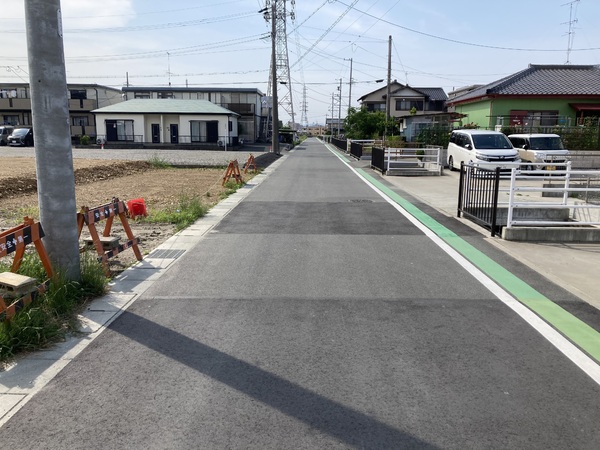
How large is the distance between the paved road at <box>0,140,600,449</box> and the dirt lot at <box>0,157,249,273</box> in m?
2.41

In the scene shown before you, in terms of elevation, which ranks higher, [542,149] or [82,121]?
[82,121]

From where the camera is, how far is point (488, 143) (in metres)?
23.4

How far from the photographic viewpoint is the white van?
22109 millimetres

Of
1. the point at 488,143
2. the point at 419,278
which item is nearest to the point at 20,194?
the point at 419,278

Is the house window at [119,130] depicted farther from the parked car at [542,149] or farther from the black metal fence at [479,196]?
the black metal fence at [479,196]

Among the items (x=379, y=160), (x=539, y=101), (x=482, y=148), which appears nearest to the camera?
(x=482, y=148)

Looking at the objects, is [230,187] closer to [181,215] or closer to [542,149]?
[181,215]

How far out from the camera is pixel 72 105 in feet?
199

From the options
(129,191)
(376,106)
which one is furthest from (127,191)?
(376,106)

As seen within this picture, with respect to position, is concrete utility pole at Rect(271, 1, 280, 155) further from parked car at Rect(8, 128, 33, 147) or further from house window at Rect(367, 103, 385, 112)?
house window at Rect(367, 103, 385, 112)

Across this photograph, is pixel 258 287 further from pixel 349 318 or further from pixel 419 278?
pixel 419 278

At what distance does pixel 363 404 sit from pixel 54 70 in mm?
4451

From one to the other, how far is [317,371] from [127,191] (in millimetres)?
13987

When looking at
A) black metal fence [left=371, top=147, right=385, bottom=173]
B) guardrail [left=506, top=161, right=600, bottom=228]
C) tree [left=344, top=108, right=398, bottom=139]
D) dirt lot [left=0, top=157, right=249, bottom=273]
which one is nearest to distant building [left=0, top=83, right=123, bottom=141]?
tree [left=344, top=108, right=398, bottom=139]
